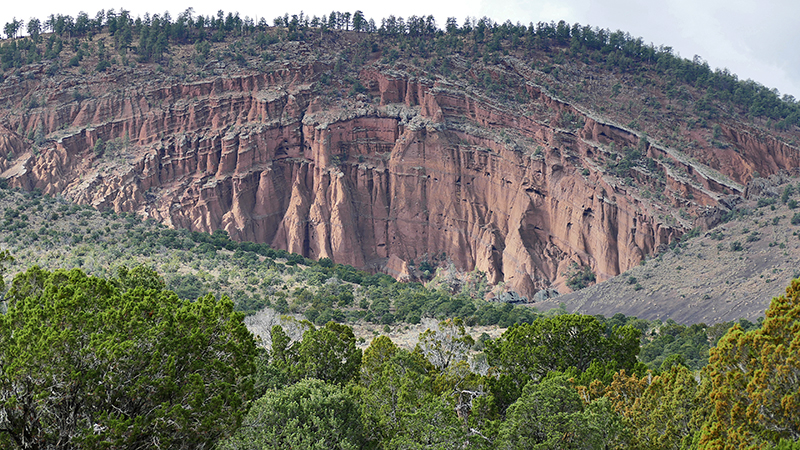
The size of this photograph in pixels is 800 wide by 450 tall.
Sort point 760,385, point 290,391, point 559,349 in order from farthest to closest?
1. point 559,349
2. point 290,391
3. point 760,385

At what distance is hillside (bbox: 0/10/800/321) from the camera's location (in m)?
96.5

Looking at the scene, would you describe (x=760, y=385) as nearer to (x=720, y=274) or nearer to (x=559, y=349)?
(x=559, y=349)

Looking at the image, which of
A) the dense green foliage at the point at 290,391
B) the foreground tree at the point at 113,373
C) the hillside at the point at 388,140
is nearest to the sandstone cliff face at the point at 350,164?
the hillside at the point at 388,140

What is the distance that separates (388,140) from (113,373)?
8936cm

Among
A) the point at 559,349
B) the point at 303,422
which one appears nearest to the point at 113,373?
the point at 303,422

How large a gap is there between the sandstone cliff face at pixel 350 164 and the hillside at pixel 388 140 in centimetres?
20

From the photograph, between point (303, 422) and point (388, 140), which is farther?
point (388, 140)

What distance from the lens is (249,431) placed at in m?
24.6

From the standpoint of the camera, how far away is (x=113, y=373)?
20.8 m

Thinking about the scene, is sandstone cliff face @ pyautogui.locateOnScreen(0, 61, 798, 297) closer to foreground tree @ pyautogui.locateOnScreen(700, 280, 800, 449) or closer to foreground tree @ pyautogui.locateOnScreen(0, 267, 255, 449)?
foreground tree @ pyautogui.locateOnScreen(700, 280, 800, 449)

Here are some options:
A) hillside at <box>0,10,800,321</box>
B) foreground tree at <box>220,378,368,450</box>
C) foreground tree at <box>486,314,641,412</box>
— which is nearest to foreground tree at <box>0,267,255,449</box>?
foreground tree at <box>220,378,368,450</box>

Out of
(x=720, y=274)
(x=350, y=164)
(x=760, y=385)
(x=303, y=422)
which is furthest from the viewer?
(x=350, y=164)

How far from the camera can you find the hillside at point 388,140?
96500mm

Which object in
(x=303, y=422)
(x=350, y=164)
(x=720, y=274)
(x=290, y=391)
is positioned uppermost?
(x=290, y=391)
